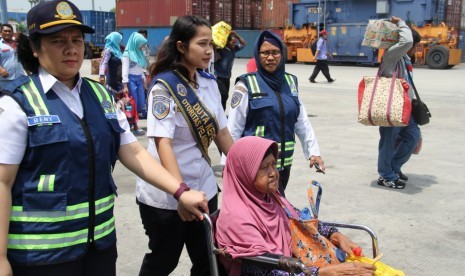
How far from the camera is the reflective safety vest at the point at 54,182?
5.88 feet

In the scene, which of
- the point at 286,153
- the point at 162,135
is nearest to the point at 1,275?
the point at 162,135

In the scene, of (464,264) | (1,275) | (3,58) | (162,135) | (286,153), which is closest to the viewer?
(1,275)

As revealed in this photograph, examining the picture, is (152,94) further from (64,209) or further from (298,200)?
(298,200)

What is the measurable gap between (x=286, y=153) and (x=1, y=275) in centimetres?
209

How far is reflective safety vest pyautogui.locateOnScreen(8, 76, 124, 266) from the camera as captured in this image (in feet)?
5.88

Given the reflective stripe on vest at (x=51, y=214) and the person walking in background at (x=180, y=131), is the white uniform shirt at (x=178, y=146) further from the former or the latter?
the reflective stripe on vest at (x=51, y=214)

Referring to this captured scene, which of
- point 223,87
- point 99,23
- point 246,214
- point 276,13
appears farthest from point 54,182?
point 99,23

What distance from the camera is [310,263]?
238cm

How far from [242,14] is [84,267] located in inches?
1399

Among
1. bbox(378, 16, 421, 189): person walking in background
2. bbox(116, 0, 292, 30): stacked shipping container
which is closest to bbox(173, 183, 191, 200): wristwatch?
bbox(378, 16, 421, 189): person walking in background

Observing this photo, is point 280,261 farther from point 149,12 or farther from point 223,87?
point 149,12

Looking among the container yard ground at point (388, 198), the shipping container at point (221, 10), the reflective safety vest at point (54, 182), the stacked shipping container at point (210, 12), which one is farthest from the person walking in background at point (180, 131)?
the shipping container at point (221, 10)

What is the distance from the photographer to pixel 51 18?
1.83m

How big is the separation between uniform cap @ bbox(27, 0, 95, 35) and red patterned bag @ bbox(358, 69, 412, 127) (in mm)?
3997
